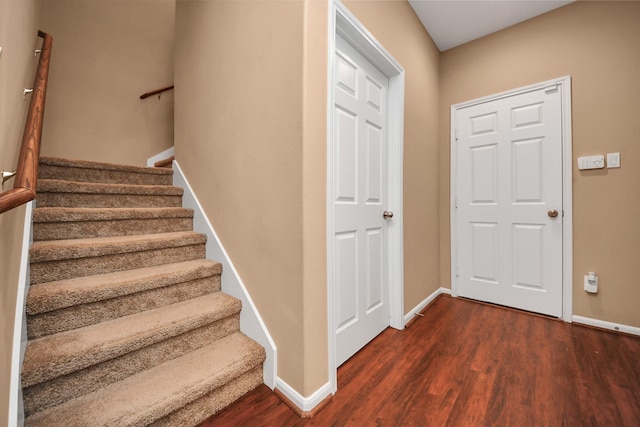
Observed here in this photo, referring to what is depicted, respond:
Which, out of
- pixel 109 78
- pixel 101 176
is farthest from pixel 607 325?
pixel 109 78

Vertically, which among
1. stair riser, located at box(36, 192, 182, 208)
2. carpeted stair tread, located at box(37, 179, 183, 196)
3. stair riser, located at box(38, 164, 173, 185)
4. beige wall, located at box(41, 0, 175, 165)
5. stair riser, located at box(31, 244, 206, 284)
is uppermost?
beige wall, located at box(41, 0, 175, 165)

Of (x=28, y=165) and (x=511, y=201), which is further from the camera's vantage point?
(x=511, y=201)

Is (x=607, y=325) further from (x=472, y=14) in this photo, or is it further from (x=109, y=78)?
(x=109, y=78)

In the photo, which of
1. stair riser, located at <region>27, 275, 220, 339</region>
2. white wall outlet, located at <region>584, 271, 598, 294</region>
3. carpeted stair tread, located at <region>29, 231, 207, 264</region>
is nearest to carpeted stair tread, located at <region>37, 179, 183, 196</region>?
carpeted stair tread, located at <region>29, 231, 207, 264</region>

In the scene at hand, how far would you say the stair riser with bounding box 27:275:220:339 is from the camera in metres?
1.13

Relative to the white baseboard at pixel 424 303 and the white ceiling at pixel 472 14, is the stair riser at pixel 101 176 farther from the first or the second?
the white ceiling at pixel 472 14

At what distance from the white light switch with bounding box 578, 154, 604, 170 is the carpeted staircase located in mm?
2769

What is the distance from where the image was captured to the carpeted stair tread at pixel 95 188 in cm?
159

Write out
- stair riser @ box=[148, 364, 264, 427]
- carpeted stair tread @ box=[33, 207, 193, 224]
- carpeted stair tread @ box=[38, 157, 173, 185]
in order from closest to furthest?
stair riser @ box=[148, 364, 264, 427]
carpeted stair tread @ box=[33, 207, 193, 224]
carpeted stair tread @ box=[38, 157, 173, 185]

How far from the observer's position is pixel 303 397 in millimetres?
1222

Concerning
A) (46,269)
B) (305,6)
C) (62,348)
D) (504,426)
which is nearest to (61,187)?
(46,269)

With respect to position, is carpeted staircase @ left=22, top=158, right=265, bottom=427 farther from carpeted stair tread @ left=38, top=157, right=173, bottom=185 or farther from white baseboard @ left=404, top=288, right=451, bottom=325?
white baseboard @ left=404, top=288, right=451, bottom=325

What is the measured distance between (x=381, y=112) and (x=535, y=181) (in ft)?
5.00

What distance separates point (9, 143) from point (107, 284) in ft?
2.27
